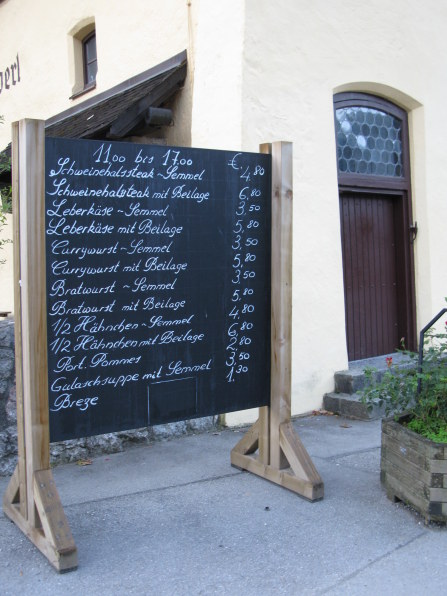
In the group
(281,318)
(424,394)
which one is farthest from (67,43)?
(424,394)

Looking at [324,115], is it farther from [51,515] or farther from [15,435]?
[51,515]

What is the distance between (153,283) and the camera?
393 cm

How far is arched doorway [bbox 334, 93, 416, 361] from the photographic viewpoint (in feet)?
23.6

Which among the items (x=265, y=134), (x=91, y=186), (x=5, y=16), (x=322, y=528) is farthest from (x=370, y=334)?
(x=5, y=16)

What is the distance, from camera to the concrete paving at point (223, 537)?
3.16 m

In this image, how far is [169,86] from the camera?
21.0 feet

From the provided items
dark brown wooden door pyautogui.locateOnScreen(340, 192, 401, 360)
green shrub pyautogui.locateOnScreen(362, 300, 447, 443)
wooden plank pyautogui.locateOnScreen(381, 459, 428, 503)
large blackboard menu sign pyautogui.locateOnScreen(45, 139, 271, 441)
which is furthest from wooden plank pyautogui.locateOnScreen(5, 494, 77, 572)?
dark brown wooden door pyautogui.locateOnScreen(340, 192, 401, 360)

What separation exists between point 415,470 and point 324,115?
155 inches

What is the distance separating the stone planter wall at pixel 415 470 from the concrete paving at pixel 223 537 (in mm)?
109

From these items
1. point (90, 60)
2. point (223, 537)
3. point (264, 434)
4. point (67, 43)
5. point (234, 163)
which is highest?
point (67, 43)

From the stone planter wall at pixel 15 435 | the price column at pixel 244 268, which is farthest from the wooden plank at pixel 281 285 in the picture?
the stone planter wall at pixel 15 435

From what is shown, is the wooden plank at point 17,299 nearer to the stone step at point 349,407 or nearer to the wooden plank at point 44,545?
the wooden plank at point 44,545

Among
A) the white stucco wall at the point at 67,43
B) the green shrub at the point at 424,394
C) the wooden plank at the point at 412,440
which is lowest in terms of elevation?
the wooden plank at the point at 412,440

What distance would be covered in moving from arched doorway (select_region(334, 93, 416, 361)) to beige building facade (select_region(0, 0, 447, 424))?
0.02 m
